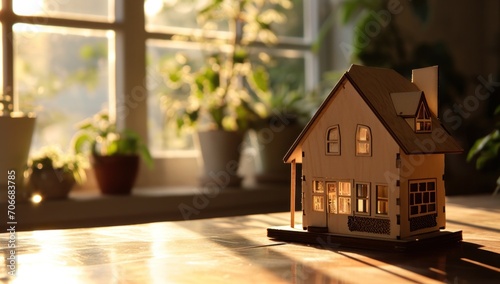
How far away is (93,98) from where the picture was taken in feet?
17.3

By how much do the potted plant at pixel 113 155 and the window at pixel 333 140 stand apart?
300 centimetres

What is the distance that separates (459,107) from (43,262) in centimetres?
552

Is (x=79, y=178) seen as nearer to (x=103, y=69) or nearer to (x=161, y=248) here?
(x=103, y=69)

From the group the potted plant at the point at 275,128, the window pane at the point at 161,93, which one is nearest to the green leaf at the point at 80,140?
the window pane at the point at 161,93

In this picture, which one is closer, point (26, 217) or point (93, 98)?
point (26, 217)

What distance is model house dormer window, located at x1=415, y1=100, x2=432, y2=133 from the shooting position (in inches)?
71.8

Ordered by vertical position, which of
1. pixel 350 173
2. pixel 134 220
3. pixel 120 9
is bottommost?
pixel 134 220

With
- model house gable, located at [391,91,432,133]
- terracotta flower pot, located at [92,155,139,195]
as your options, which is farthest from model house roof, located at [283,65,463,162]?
terracotta flower pot, located at [92,155,139,195]

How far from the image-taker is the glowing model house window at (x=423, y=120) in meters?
1.83

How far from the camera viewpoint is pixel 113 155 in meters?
4.71

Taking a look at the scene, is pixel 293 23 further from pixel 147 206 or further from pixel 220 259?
pixel 220 259

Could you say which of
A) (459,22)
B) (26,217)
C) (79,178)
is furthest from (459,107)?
(26,217)

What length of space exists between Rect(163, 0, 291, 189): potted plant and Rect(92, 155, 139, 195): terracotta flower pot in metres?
0.59

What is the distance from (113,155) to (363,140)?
3.12 metres
